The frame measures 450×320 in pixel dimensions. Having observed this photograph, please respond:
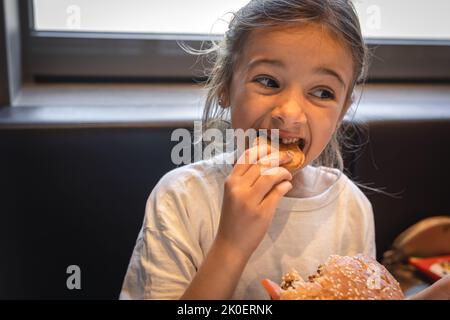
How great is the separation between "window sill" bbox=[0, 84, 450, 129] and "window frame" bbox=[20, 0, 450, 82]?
4cm

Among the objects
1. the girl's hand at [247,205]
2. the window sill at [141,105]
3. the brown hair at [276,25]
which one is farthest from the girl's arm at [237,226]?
the window sill at [141,105]

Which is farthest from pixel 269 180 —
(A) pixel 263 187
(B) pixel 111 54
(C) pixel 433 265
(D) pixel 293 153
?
(B) pixel 111 54

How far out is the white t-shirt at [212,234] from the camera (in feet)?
2.79

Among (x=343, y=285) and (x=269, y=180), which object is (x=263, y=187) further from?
(x=343, y=285)

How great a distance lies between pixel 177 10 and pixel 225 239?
44.8 inches

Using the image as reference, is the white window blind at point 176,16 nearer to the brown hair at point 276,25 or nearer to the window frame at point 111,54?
the window frame at point 111,54

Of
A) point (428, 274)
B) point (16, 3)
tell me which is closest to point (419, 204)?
point (428, 274)

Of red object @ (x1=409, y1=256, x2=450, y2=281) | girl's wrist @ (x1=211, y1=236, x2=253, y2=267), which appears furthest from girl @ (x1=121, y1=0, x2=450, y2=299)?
red object @ (x1=409, y1=256, x2=450, y2=281)

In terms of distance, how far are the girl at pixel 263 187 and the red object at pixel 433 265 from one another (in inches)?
4.3

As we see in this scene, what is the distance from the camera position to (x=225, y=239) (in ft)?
2.21

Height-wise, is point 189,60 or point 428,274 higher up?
point 189,60

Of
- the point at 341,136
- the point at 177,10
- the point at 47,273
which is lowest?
the point at 47,273

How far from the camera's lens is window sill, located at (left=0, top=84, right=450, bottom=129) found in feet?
3.93
